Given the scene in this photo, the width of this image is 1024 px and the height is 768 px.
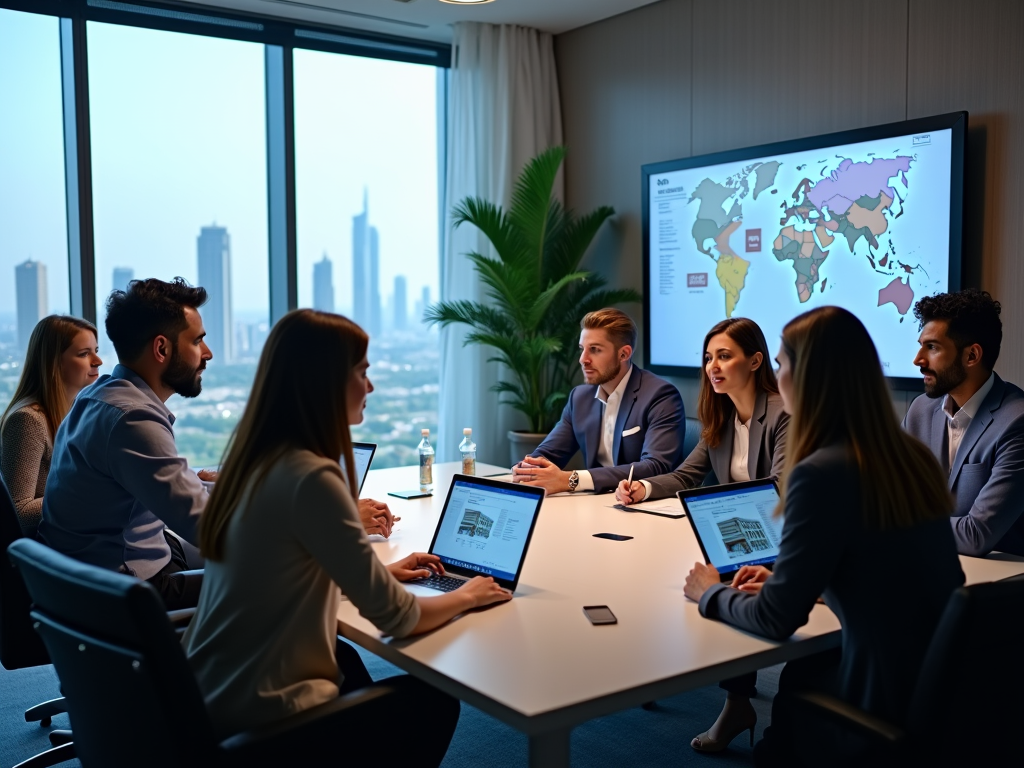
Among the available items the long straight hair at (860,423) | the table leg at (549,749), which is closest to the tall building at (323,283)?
the long straight hair at (860,423)

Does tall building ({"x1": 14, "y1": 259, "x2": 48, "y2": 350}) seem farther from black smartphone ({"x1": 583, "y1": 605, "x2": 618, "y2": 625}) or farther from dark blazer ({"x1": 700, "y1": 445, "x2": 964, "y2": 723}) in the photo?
dark blazer ({"x1": 700, "y1": 445, "x2": 964, "y2": 723})

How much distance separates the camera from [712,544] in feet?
7.73

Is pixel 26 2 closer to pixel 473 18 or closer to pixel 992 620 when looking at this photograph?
pixel 473 18

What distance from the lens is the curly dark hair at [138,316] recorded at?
2.71 m

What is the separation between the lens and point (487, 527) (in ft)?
7.85

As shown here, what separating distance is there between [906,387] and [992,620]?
3.00m

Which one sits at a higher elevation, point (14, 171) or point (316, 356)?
point (14, 171)

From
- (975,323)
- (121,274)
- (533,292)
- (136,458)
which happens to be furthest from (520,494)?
(121,274)

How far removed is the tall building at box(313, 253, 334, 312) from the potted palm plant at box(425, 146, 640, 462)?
70cm

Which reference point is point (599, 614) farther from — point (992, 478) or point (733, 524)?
point (992, 478)

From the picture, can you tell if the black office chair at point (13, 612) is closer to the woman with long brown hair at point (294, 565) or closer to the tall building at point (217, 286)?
the woman with long brown hair at point (294, 565)

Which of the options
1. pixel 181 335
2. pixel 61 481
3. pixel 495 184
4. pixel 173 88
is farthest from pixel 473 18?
pixel 61 481

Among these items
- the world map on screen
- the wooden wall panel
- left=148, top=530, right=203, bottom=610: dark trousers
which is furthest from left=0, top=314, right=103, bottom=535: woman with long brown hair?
the wooden wall panel

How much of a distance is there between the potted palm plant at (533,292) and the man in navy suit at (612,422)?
155cm
